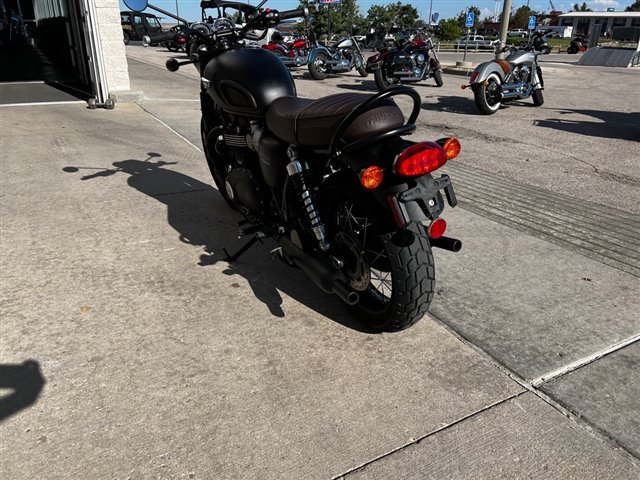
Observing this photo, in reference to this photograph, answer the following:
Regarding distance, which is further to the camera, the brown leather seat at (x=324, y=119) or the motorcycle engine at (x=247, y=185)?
the motorcycle engine at (x=247, y=185)

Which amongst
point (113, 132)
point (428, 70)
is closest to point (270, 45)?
point (428, 70)

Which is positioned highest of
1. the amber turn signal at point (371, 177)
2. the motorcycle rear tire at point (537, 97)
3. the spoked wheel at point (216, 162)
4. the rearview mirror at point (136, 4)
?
the rearview mirror at point (136, 4)

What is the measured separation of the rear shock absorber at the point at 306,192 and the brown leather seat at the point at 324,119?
0.12 metres

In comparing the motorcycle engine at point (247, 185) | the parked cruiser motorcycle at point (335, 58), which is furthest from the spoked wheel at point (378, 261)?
the parked cruiser motorcycle at point (335, 58)

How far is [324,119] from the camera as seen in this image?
260 centimetres

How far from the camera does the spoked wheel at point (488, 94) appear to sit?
385 inches

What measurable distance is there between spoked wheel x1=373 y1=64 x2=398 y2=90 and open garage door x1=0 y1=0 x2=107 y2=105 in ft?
21.7

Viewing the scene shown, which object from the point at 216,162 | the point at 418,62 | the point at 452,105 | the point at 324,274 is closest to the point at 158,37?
the point at 216,162

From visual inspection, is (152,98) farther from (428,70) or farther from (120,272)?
(120,272)

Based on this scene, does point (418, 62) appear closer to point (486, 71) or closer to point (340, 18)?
point (486, 71)

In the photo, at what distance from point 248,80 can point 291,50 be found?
51.5 feet

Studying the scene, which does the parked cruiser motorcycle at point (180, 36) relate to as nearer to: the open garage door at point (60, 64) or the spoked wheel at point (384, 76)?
the open garage door at point (60, 64)

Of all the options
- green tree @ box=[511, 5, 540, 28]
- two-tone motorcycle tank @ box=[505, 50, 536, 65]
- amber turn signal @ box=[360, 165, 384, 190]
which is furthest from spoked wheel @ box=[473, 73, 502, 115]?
green tree @ box=[511, 5, 540, 28]

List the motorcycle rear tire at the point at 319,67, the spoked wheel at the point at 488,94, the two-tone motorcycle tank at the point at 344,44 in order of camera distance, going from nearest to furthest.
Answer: the spoked wheel at the point at 488,94 → the motorcycle rear tire at the point at 319,67 → the two-tone motorcycle tank at the point at 344,44
